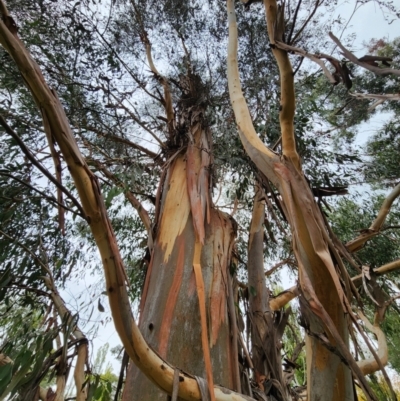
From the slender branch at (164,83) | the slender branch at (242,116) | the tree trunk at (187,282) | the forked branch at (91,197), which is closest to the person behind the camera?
the forked branch at (91,197)

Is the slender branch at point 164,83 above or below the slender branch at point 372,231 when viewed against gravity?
above

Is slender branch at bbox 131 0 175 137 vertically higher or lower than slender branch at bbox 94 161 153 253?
higher

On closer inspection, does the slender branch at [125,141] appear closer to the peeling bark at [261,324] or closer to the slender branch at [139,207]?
the slender branch at [139,207]

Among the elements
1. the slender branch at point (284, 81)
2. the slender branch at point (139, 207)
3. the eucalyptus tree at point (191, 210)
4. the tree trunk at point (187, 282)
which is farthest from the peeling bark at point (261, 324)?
the slender branch at point (284, 81)

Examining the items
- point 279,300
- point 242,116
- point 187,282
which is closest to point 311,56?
point 242,116

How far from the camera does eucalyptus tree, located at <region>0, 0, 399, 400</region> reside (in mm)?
779

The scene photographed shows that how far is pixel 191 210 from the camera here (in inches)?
65.4

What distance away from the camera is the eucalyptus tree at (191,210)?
2.56 ft

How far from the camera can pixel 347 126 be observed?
15.1 ft

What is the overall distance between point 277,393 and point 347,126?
148 inches

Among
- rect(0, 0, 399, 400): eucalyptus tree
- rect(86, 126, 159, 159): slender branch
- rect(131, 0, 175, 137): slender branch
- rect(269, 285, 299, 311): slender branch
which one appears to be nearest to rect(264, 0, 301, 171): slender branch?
rect(0, 0, 399, 400): eucalyptus tree

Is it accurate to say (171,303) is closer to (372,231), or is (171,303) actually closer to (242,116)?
(242,116)

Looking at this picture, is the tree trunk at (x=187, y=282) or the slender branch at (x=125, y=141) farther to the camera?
the slender branch at (x=125, y=141)

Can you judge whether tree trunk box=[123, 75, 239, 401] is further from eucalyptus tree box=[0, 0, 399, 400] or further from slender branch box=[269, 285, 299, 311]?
slender branch box=[269, 285, 299, 311]
